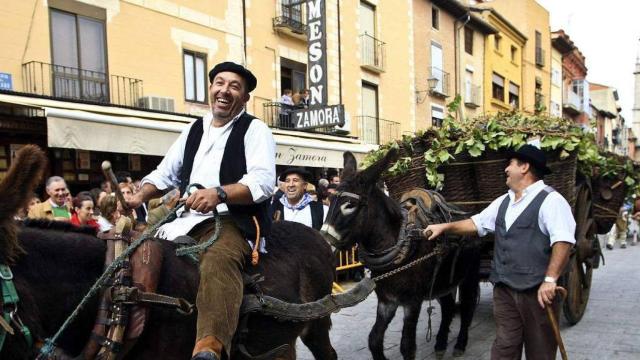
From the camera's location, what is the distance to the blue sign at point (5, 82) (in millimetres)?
8989

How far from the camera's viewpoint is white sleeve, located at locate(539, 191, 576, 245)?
11.2ft

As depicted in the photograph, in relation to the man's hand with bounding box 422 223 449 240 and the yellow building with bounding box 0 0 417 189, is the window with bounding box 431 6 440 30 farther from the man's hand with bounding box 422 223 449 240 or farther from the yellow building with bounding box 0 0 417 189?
the man's hand with bounding box 422 223 449 240

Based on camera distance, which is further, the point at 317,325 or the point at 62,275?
the point at 317,325

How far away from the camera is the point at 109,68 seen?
10.8m

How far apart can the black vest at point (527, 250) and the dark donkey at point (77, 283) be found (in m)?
1.56

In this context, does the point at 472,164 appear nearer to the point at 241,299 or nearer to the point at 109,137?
the point at 241,299

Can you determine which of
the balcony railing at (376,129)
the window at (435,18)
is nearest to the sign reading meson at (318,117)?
the balcony railing at (376,129)

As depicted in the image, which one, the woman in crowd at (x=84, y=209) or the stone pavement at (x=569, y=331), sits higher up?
the woman in crowd at (x=84, y=209)

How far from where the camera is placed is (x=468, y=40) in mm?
26219

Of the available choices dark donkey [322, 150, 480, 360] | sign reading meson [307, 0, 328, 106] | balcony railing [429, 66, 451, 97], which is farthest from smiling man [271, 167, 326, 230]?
balcony railing [429, 66, 451, 97]

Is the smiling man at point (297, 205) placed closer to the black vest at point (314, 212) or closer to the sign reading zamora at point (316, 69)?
the black vest at point (314, 212)

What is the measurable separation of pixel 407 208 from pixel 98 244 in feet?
10.1

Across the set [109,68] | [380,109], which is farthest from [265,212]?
[380,109]

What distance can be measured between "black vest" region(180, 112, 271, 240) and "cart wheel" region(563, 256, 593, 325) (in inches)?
158
